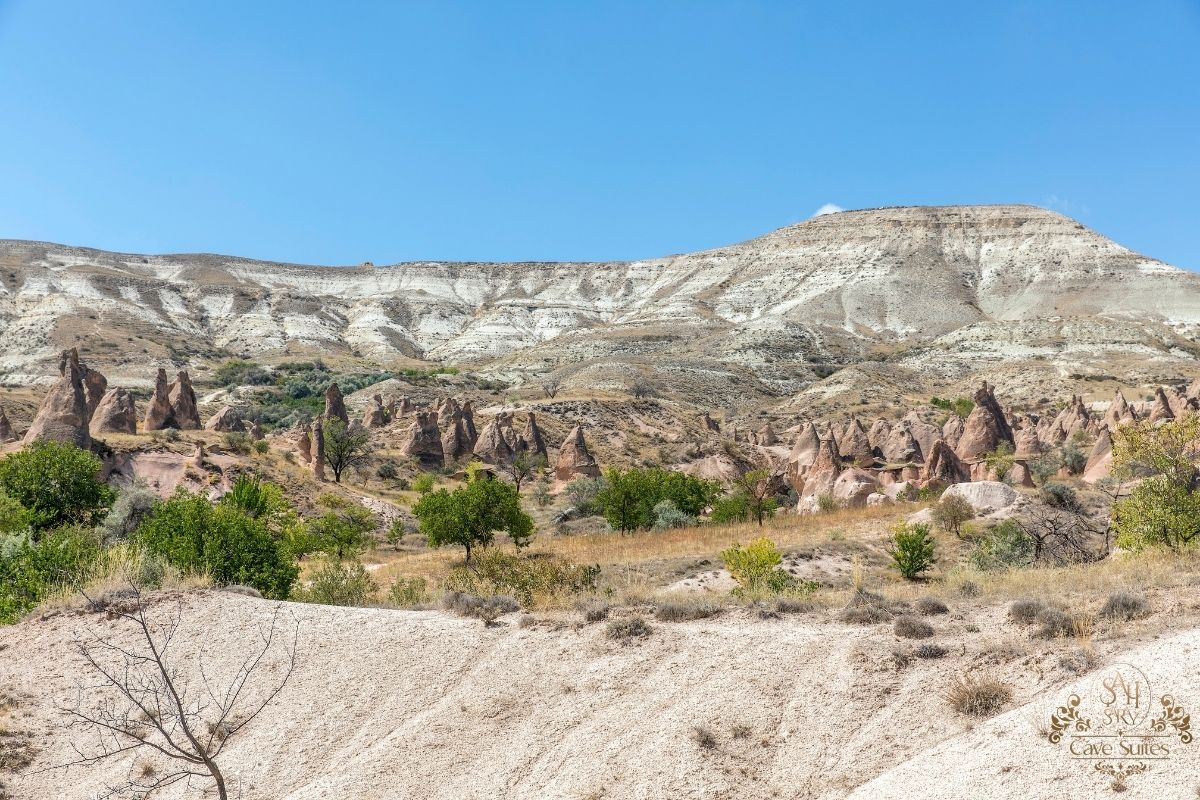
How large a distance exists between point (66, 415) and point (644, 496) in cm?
2421

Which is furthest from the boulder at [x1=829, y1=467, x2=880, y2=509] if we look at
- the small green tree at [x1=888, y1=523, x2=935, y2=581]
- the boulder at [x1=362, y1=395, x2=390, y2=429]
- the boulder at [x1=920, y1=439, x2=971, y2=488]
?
the boulder at [x1=362, y1=395, x2=390, y2=429]

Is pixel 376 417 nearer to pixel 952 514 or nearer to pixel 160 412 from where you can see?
pixel 160 412

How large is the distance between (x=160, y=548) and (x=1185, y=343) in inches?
4725

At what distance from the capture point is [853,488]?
36.8 metres

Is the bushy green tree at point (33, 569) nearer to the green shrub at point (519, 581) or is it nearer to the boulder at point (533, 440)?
the green shrub at point (519, 581)

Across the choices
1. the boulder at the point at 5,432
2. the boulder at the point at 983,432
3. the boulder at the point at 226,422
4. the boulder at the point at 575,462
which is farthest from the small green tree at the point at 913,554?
the boulder at the point at 226,422

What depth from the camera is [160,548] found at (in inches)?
699

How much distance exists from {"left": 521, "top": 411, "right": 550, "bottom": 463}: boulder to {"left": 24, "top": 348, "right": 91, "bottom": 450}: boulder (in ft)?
93.7

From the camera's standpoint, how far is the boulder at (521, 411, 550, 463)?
60250 mm

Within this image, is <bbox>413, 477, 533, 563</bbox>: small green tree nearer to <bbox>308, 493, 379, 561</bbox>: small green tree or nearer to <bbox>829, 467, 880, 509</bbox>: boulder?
<bbox>308, 493, 379, 561</bbox>: small green tree

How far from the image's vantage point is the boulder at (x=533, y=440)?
2372 inches

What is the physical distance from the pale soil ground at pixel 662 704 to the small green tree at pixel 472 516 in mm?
16316

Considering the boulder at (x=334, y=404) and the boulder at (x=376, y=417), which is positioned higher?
the boulder at (x=334, y=404)

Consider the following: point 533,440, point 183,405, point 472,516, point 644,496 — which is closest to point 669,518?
point 644,496
